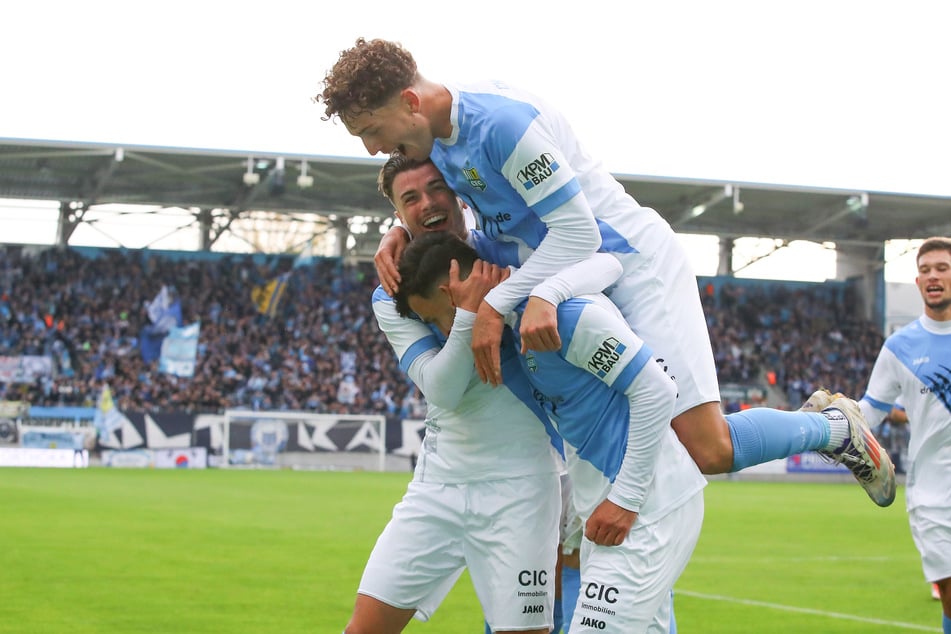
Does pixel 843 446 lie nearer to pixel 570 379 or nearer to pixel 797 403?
pixel 570 379

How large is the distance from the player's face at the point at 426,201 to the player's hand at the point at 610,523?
4.85 ft

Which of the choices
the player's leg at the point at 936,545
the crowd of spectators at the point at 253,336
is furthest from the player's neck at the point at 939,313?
the crowd of spectators at the point at 253,336

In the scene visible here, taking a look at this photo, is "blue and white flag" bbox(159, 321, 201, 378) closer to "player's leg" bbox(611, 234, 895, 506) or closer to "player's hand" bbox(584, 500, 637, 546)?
"player's leg" bbox(611, 234, 895, 506)

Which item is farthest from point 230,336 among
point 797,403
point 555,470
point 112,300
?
point 555,470

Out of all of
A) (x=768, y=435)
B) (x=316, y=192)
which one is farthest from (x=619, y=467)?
(x=316, y=192)

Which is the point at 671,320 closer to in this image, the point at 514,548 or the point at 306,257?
the point at 514,548

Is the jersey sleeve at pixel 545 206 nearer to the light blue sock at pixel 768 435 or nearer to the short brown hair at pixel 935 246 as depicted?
the light blue sock at pixel 768 435

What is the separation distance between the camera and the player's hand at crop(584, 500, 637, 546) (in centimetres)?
368

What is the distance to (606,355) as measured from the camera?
3699 mm

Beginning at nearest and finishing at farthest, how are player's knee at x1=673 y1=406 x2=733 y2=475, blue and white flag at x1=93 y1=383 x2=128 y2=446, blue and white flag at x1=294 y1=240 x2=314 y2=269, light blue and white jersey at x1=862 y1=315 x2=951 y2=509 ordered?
player's knee at x1=673 y1=406 x2=733 y2=475
light blue and white jersey at x1=862 y1=315 x2=951 y2=509
blue and white flag at x1=93 y1=383 x2=128 y2=446
blue and white flag at x1=294 y1=240 x2=314 y2=269

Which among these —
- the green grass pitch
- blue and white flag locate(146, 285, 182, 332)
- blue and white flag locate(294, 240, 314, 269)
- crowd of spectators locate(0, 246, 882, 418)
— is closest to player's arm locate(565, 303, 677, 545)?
the green grass pitch

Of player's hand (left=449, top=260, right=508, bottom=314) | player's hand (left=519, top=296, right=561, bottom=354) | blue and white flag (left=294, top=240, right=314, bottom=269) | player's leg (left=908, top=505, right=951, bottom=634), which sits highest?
blue and white flag (left=294, top=240, right=314, bottom=269)

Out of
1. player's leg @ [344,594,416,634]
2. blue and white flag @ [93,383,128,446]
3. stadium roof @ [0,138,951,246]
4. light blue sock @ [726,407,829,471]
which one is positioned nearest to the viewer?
light blue sock @ [726,407,829,471]

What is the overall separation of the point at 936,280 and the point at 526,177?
386 centimetres
